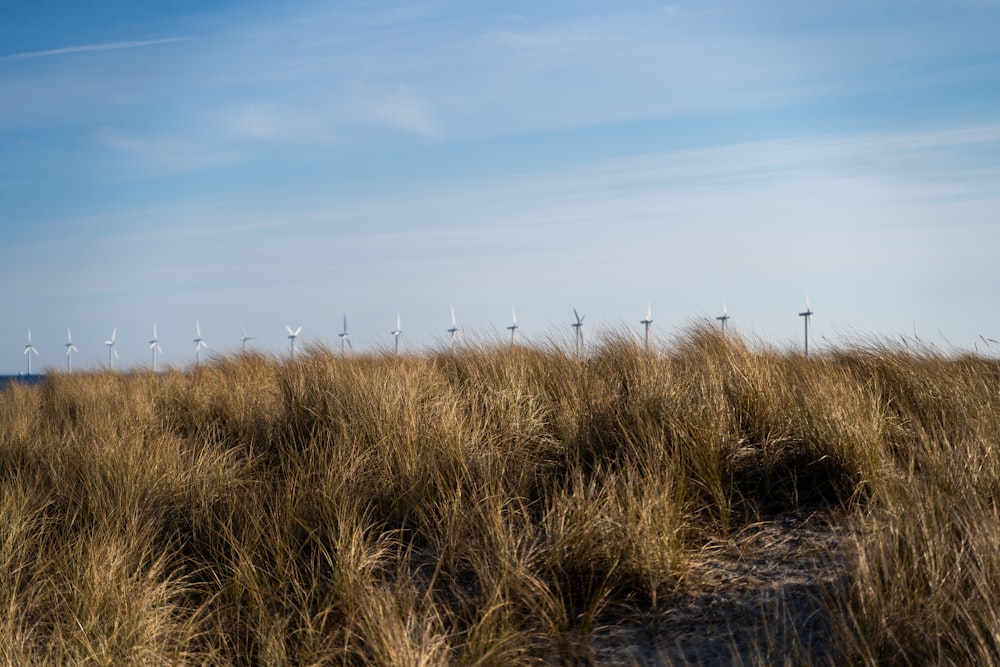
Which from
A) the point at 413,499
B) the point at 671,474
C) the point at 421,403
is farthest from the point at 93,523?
the point at 671,474

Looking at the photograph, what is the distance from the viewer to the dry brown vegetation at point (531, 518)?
4.05 meters

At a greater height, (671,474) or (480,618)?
(671,474)

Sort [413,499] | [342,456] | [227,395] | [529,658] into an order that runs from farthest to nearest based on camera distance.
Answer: [227,395] → [342,456] → [413,499] → [529,658]

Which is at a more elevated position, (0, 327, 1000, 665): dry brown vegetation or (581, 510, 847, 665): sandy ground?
(0, 327, 1000, 665): dry brown vegetation

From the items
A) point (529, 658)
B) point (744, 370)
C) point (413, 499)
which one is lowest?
point (529, 658)

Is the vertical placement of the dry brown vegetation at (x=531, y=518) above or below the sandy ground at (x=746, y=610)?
above

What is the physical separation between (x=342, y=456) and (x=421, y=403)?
65.0 inches

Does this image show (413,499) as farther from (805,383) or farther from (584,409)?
(805,383)

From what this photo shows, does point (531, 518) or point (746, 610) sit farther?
point (531, 518)

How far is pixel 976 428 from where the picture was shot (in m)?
5.28

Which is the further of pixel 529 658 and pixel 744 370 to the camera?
pixel 744 370

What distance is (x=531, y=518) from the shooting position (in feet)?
18.4

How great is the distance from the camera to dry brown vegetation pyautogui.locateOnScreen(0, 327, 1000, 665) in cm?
405

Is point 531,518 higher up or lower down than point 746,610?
higher up
